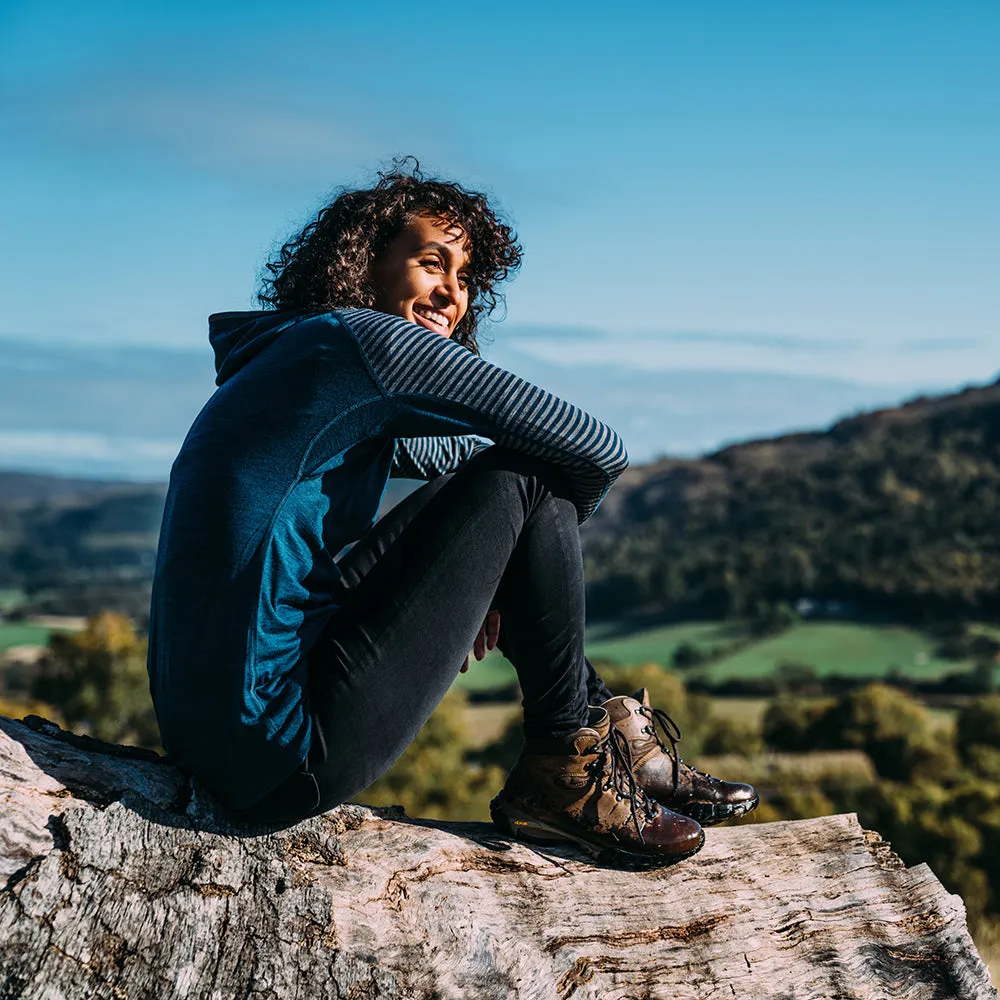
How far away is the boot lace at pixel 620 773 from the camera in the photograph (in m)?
3.43

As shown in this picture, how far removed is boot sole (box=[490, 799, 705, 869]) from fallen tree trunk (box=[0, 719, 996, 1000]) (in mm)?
48

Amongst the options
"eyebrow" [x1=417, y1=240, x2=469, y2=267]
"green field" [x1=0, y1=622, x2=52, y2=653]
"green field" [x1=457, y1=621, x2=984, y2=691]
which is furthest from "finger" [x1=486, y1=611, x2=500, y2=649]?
"green field" [x1=0, y1=622, x2=52, y2=653]

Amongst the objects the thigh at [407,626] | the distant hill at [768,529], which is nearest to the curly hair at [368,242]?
the thigh at [407,626]

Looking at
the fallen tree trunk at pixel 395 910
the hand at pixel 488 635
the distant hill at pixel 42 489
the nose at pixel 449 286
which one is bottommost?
the distant hill at pixel 42 489

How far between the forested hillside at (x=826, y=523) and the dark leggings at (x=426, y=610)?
9068cm

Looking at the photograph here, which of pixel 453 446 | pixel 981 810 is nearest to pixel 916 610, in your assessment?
pixel 981 810

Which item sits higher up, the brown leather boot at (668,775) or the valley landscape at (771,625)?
the brown leather boot at (668,775)

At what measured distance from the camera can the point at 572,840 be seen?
11.6 ft

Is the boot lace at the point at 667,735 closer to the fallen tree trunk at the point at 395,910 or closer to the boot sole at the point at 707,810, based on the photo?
the boot sole at the point at 707,810

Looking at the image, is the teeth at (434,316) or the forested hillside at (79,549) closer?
the teeth at (434,316)

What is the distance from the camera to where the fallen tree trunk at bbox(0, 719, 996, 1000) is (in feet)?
9.15

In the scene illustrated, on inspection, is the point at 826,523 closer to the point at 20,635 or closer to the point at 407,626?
the point at 20,635

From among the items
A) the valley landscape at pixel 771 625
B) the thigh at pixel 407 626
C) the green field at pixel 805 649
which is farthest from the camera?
the green field at pixel 805 649

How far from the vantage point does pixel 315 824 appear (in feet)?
10.6
